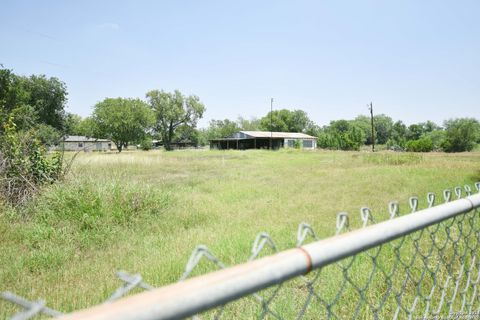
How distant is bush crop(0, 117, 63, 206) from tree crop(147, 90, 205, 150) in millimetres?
73689

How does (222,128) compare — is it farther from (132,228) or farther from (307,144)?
(132,228)

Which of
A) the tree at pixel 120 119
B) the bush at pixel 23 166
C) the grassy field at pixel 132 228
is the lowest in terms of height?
the grassy field at pixel 132 228

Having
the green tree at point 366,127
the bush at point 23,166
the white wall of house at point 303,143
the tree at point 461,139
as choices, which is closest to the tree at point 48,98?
the white wall of house at point 303,143

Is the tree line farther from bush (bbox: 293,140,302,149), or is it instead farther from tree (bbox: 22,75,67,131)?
bush (bbox: 293,140,302,149)

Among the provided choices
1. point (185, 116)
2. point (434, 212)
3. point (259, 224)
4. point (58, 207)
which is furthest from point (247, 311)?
point (185, 116)

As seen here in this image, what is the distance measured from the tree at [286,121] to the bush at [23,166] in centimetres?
9546

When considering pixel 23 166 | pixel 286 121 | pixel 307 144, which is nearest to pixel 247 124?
pixel 286 121

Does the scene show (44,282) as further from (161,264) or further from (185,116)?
(185,116)

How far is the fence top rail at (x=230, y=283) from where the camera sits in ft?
2.14

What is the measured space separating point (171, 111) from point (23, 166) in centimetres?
7513

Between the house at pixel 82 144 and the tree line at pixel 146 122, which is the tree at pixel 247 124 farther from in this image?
the house at pixel 82 144

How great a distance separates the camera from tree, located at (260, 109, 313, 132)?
105 m

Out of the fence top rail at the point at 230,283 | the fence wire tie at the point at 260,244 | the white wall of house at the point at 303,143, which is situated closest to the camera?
the fence top rail at the point at 230,283

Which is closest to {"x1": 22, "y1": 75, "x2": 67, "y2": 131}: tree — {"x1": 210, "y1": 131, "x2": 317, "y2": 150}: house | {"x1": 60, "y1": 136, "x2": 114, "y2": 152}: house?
{"x1": 60, "y1": 136, "x2": 114, "y2": 152}: house
